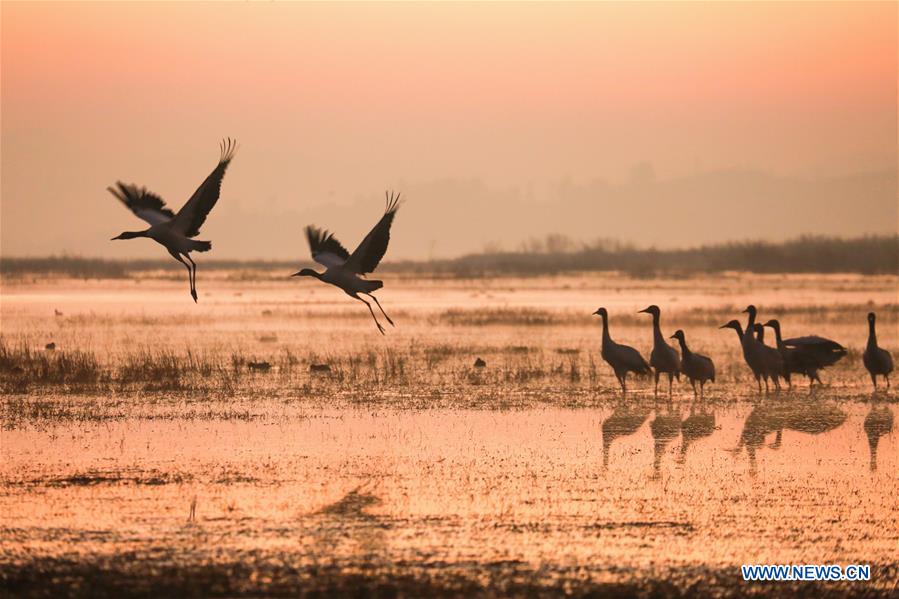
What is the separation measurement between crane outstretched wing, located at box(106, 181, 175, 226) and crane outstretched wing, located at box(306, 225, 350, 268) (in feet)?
6.47

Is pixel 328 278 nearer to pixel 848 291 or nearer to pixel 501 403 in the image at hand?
pixel 501 403

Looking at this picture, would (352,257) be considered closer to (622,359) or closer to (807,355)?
(622,359)

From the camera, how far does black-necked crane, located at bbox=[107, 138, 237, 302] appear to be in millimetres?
14680

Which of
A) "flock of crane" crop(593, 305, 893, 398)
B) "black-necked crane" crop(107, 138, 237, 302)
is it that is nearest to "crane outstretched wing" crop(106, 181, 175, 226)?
"black-necked crane" crop(107, 138, 237, 302)

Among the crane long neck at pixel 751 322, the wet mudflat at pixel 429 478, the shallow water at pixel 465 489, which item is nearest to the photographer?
the wet mudflat at pixel 429 478

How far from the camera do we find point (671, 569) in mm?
8367

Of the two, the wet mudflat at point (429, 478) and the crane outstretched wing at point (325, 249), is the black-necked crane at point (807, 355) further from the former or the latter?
the crane outstretched wing at point (325, 249)

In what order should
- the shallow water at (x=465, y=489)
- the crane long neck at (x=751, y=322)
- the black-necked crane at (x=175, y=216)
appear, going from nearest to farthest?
1. the shallow water at (x=465, y=489)
2. the black-necked crane at (x=175, y=216)
3. the crane long neck at (x=751, y=322)

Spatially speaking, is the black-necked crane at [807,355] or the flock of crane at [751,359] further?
the black-necked crane at [807,355]

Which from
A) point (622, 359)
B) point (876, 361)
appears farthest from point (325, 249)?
point (876, 361)

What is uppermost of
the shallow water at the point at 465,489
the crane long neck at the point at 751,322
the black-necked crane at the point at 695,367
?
the crane long neck at the point at 751,322

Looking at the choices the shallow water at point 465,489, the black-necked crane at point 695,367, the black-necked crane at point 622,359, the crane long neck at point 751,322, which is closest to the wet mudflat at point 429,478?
the shallow water at point 465,489

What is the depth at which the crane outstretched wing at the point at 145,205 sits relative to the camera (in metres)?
15.4

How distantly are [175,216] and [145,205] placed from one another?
2.05 feet
